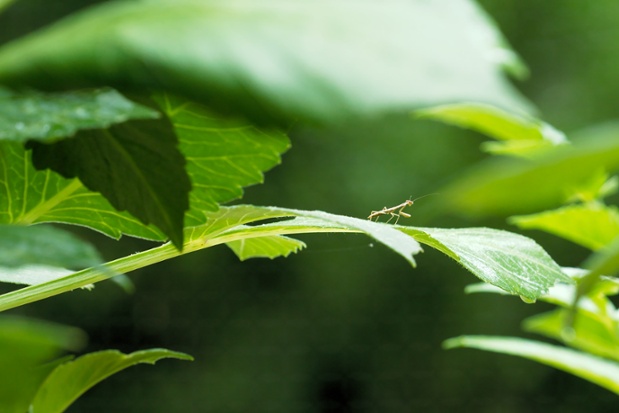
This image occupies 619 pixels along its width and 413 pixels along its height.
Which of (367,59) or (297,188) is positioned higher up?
(367,59)

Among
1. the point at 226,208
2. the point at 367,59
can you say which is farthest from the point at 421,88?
the point at 226,208

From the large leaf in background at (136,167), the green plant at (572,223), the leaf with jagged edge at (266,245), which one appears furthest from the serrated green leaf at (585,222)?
the large leaf in background at (136,167)

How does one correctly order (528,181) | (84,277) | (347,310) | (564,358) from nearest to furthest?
(528,181)
(84,277)
(564,358)
(347,310)

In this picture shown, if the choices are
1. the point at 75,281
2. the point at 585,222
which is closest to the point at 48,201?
the point at 75,281

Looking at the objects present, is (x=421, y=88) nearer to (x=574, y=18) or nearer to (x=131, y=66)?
(x=131, y=66)

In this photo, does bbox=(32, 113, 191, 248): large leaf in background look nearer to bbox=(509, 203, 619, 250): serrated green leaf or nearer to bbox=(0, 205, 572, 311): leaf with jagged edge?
bbox=(0, 205, 572, 311): leaf with jagged edge

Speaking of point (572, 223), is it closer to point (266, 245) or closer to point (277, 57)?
point (266, 245)
